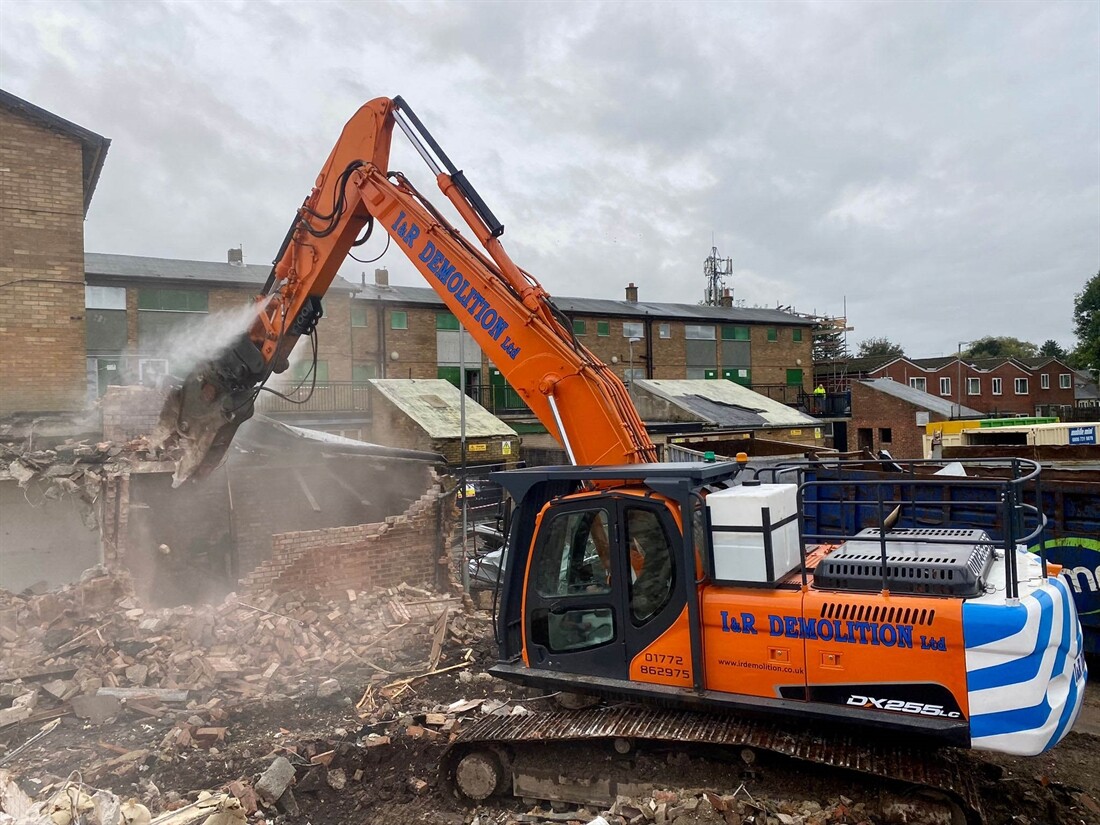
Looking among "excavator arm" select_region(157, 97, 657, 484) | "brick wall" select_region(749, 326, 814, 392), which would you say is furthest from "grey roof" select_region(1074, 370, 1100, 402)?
"excavator arm" select_region(157, 97, 657, 484)

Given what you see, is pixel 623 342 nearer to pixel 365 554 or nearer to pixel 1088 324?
pixel 365 554

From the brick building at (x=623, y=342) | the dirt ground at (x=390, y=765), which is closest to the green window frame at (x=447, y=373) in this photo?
the brick building at (x=623, y=342)

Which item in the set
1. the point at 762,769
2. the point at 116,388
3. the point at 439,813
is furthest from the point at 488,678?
the point at 116,388

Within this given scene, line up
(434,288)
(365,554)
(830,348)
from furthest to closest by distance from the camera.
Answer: (830,348), (365,554), (434,288)

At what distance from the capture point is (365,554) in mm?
10688

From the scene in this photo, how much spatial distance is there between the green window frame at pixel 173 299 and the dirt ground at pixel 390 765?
21.1 metres

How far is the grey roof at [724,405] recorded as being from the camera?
78.4 ft

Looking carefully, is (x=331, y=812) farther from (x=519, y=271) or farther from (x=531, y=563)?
(x=519, y=271)

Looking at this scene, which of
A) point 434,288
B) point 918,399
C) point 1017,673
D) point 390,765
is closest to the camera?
point 1017,673

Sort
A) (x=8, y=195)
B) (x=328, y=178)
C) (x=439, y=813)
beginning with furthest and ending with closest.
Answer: (x=8, y=195), (x=328, y=178), (x=439, y=813)

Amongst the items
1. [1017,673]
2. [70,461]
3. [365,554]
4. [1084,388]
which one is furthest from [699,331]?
[1084,388]

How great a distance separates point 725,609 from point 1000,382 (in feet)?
199

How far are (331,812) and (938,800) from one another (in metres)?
3.93

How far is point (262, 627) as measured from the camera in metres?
8.77
